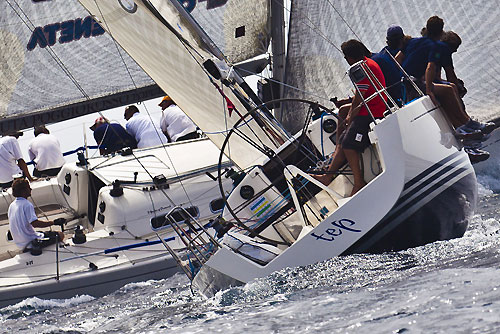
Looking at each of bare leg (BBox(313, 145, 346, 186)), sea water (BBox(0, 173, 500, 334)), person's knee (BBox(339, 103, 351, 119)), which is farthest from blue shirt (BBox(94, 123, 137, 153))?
bare leg (BBox(313, 145, 346, 186))

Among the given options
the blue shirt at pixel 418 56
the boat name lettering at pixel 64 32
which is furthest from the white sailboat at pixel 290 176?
the boat name lettering at pixel 64 32

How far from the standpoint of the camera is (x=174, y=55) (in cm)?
870

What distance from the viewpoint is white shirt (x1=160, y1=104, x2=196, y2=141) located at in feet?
40.7

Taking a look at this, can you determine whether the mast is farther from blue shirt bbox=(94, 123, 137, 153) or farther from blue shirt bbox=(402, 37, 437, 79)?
blue shirt bbox=(402, 37, 437, 79)

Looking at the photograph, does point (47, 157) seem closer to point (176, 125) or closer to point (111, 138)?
point (111, 138)

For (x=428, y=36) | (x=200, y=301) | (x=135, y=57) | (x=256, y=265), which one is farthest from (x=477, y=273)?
(x=135, y=57)

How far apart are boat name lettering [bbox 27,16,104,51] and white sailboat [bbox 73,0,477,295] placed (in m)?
5.46

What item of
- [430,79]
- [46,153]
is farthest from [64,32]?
[430,79]

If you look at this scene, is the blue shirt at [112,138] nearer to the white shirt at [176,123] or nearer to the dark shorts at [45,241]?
the white shirt at [176,123]

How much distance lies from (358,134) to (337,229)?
30.2 inches

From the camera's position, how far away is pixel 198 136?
12.4 m

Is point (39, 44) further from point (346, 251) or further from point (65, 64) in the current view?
point (346, 251)

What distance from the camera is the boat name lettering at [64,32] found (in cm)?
1412

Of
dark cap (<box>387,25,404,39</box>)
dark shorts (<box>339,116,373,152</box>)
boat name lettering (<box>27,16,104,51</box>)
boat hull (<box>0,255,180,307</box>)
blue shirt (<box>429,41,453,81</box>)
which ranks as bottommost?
boat hull (<box>0,255,180,307</box>)
